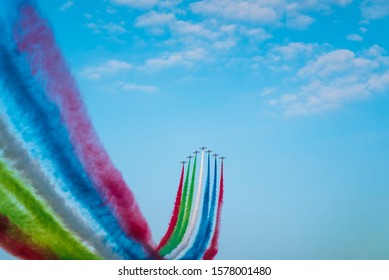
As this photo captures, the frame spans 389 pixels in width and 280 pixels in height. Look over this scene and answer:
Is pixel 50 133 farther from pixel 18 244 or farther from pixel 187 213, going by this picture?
pixel 187 213

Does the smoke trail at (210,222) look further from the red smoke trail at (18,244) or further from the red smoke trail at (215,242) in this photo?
the red smoke trail at (18,244)

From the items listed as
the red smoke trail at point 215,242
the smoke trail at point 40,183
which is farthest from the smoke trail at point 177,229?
the smoke trail at point 40,183

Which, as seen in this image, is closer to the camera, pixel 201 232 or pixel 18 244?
pixel 18 244

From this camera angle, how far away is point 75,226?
14406 millimetres

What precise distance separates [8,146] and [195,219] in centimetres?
1141

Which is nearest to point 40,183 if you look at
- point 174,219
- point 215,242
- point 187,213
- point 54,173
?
point 54,173

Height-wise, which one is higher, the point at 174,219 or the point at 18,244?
the point at 174,219

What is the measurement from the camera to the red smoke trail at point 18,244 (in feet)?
42.7

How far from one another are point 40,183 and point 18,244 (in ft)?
7.13

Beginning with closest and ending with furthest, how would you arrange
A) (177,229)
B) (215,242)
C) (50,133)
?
(50,133) → (177,229) → (215,242)

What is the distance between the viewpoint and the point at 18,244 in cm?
1345

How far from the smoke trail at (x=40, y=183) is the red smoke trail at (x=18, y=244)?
3.50 ft

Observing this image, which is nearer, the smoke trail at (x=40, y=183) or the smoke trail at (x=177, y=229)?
the smoke trail at (x=40, y=183)

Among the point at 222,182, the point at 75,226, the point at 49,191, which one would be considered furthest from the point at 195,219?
the point at 49,191
